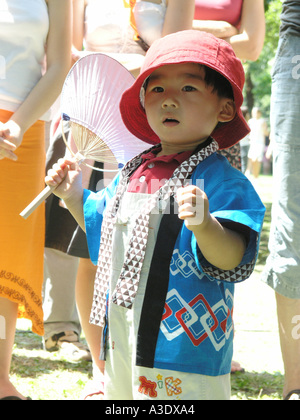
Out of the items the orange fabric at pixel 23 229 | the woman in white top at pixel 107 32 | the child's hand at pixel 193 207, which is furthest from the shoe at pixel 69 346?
the child's hand at pixel 193 207

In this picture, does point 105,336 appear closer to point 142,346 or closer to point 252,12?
point 142,346

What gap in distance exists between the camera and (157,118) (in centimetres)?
201

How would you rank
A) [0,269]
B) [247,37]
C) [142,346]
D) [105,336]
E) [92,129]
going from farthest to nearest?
[247,37] < [0,269] < [92,129] < [105,336] < [142,346]

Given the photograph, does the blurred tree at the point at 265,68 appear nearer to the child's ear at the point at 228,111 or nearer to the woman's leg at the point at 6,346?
the woman's leg at the point at 6,346

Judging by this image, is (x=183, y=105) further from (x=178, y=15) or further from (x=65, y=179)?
(x=178, y=15)

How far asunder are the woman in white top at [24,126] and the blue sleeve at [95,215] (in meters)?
0.48

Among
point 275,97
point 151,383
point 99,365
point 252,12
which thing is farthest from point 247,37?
point 151,383

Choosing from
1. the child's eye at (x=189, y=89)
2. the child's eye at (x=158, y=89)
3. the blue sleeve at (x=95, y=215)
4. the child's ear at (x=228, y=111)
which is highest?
the child's eye at (x=158, y=89)

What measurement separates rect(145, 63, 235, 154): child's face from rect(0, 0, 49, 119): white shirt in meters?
0.82

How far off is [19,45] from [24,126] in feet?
1.14

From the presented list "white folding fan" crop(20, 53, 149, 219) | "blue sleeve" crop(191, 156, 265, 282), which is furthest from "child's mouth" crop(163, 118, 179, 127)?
"white folding fan" crop(20, 53, 149, 219)

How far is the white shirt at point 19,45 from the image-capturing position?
2594mm

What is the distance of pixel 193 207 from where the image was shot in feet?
5.49
